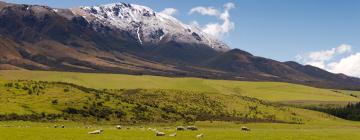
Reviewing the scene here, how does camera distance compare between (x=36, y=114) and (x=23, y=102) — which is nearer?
(x=36, y=114)

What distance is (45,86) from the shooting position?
422 ft

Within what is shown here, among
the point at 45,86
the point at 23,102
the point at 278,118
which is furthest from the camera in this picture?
the point at 278,118

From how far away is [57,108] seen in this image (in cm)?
10719

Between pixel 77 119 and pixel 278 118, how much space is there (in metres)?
70.5

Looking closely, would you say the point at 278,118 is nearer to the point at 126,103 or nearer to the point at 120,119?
the point at 126,103

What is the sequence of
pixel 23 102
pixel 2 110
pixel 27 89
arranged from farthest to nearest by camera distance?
pixel 27 89 → pixel 23 102 → pixel 2 110

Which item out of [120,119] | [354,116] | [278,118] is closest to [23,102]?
[120,119]

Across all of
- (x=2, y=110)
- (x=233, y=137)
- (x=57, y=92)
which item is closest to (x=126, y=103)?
(x=57, y=92)

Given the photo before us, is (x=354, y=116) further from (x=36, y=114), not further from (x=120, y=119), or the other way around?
(x=36, y=114)

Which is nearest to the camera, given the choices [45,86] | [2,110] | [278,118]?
[2,110]

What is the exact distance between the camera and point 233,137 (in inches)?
2313

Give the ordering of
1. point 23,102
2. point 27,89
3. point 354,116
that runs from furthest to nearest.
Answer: point 354,116, point 27,89, point 23,102

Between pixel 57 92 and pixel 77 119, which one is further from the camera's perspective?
pixel 57 92

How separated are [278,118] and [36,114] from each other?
78262 millimetres
